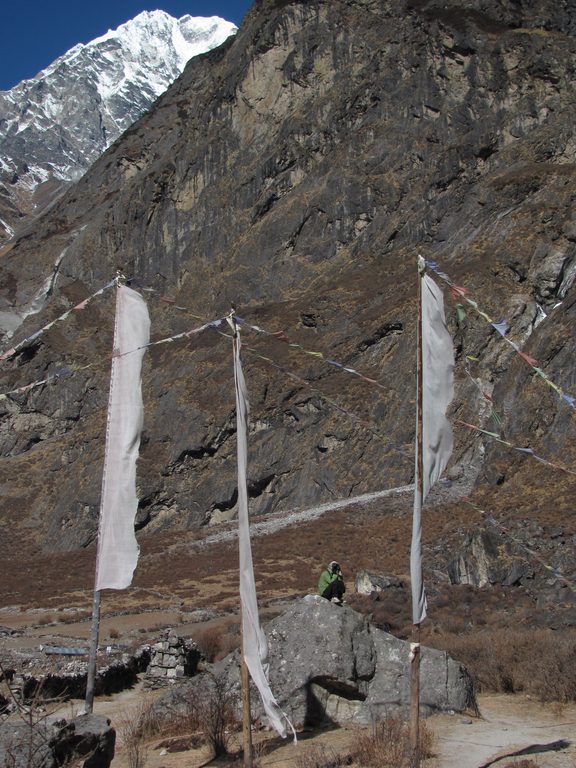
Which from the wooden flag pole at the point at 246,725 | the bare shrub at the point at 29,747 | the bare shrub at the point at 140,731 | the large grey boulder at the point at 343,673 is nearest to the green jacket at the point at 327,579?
the large grey boulder at the point at 343,673

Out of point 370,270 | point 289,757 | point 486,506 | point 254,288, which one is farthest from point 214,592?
point 254,288

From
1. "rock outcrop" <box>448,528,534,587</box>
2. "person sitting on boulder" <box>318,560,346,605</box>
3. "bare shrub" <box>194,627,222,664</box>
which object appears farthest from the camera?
"rock outcrop" <box>448,528,534,587</box>

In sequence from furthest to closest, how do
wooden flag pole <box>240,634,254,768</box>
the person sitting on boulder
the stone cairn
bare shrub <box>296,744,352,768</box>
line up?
the stone cairn < the person sitting on boulder < bare shrub <box>296,744,352,768</box> < wooden flag pole <box>240,634,254,768</box>

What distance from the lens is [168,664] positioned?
14.4m

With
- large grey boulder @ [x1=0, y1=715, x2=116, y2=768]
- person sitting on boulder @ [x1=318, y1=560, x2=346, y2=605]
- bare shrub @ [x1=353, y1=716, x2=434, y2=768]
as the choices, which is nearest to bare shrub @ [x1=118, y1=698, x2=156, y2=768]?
large grey boulder @ [x1=0, y1=715, x2=116, y2=768]

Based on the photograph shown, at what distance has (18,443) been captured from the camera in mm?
76812

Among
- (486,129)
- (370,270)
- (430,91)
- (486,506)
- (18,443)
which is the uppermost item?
(430,91)

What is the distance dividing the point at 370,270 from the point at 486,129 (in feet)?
55.8

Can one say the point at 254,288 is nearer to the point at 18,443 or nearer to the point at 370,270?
the point at 370,270

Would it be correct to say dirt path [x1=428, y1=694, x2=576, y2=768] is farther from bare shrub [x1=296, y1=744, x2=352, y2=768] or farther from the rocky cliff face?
the rocky cliff face

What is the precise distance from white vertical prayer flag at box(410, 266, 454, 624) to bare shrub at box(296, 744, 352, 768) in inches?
84.2

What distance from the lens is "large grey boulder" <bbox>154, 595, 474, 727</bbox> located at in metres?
9.20

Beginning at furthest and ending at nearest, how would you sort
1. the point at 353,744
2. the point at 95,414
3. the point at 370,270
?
the point at 95,414 < the point at 370,270 < the point at 353,744

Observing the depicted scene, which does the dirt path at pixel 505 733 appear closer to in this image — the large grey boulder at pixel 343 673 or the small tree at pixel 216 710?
the large grey boulder at pixel 343 673
